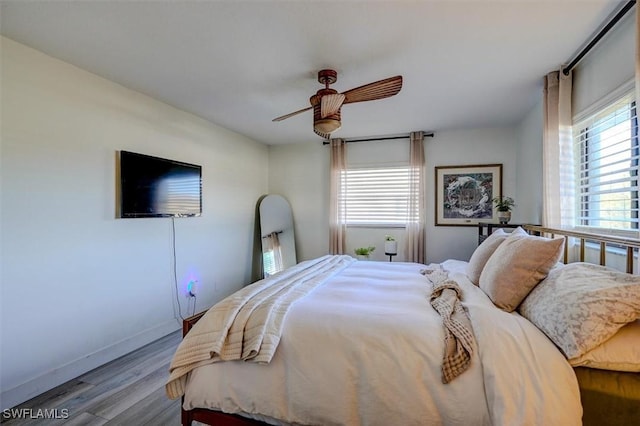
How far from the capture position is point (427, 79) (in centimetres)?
254

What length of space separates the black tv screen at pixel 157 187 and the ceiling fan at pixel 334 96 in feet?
5.54

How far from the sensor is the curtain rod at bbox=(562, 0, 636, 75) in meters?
1.61

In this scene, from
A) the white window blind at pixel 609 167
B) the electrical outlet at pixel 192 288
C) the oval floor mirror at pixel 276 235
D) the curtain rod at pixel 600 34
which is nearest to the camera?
the curtain rod at pixel 600 34

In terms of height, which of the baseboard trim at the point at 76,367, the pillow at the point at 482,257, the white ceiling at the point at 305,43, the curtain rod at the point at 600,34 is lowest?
the baseboard trim at the point at 76,367

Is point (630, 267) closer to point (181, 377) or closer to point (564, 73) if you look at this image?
point (564, 73)

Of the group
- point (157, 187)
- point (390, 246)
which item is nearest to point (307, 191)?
point (390, 246)

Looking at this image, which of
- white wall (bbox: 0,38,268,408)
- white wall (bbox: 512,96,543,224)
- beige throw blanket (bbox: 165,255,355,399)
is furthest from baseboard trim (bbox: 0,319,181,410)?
white wall (bbox: 512,96,543,224)

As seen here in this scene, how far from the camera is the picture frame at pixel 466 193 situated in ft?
13.0

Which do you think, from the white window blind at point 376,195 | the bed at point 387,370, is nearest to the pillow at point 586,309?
the bed at point 387,370

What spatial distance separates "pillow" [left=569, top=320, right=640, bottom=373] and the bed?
1cm

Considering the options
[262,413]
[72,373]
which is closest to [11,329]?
[72,373]

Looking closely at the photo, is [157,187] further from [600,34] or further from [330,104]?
[600,34]

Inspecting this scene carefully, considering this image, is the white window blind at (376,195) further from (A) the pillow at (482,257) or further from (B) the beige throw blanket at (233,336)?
(B) the beige throw blanket at (233,336)
